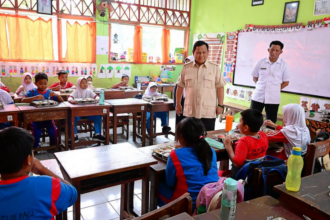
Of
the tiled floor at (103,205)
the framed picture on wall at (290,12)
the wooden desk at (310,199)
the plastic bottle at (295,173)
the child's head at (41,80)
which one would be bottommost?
the tiled floor at (103,205)

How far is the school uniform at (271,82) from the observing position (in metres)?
3.60

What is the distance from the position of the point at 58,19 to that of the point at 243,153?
17.0ft

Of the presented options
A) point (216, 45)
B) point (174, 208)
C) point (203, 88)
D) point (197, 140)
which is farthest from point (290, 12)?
point (174, 208)

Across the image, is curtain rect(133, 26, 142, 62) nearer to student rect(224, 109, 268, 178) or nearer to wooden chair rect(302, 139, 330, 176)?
student rect(224, 109, 268, 178)

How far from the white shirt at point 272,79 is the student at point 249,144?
163cm

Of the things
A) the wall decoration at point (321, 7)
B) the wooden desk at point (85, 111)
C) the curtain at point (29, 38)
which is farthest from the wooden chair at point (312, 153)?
the curtain at point (29, 38)

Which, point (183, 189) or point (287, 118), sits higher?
point (287, 118)

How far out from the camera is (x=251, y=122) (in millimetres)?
2078

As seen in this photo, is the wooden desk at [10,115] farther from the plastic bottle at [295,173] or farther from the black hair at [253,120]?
the plastic bottle at [295,173]

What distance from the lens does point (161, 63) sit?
7.14m

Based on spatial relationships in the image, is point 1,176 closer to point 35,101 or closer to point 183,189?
point 183,189

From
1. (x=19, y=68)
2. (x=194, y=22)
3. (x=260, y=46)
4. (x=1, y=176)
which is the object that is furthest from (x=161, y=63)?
(x=1, y=176)

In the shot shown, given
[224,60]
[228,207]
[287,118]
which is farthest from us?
[224,60]

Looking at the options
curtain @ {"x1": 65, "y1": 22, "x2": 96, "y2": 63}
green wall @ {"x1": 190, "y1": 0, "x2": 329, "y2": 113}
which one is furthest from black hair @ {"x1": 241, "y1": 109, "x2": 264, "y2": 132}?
curtain @ {"x1": 65, "y1": 22, "x2": 96, "y2": 63}
